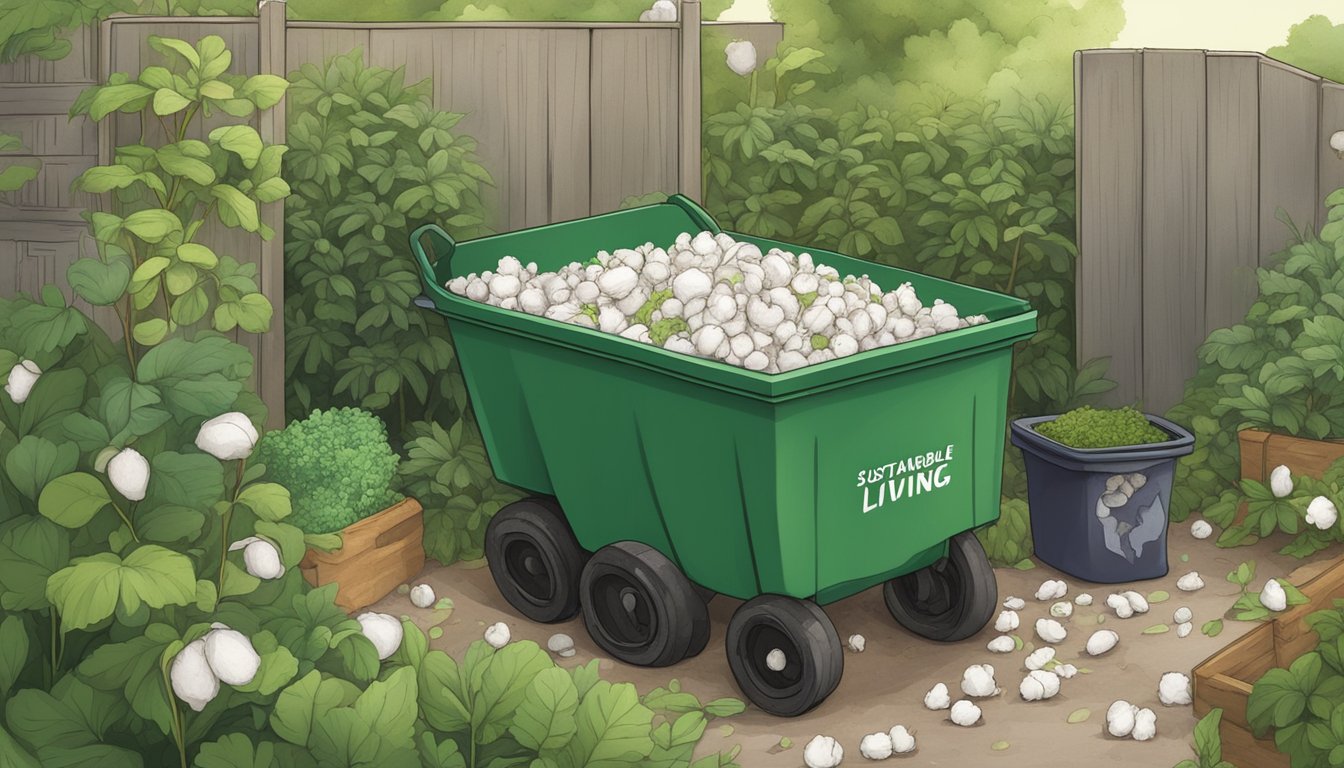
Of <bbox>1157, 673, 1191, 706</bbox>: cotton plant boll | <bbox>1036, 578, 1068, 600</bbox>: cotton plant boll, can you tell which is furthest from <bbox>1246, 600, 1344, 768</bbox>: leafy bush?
<bbox>1036, 578, 1068, 600</bbox>: cotton plant boll

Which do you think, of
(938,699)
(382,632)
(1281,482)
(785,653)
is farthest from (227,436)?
(1281,482)

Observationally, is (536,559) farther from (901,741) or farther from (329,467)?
(901,741)

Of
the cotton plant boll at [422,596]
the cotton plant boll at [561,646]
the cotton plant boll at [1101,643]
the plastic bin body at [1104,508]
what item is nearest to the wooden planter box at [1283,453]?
the plastic bin body at [1104,508]

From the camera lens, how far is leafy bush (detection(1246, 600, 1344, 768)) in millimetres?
2988

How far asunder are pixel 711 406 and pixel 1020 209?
205 cm

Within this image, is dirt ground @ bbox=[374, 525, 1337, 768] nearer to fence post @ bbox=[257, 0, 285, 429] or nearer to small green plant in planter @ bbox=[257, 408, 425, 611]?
small green plant in planter @ bbox=[257, 408, 425, 611]

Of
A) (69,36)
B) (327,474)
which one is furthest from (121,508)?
(69,36)

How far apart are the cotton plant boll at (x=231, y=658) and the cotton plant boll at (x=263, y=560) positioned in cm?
29

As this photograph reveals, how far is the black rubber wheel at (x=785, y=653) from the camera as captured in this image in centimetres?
354

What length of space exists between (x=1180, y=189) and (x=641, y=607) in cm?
242

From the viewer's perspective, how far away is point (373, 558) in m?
4.33

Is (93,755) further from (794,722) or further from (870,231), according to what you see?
(870,231)

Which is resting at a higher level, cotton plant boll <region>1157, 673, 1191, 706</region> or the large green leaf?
the large green leaf

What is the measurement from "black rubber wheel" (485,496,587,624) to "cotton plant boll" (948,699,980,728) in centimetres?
108
